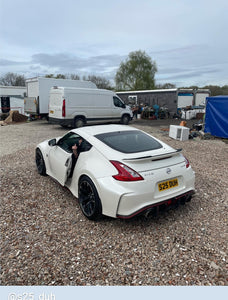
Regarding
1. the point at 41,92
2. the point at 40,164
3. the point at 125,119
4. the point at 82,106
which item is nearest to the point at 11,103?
the point at 41,92

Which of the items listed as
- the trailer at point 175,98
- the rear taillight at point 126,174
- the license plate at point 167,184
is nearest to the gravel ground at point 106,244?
the license plate at point 167,184

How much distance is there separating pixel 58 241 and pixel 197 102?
22.3m

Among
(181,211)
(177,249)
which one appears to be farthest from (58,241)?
(181,211)

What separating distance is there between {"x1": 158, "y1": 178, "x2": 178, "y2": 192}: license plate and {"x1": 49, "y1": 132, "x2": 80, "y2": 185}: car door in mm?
1492

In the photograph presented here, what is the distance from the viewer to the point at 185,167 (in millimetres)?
3242

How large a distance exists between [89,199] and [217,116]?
8.93 meters

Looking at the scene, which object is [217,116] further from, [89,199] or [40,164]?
[89,199]

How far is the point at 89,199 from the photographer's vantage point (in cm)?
317

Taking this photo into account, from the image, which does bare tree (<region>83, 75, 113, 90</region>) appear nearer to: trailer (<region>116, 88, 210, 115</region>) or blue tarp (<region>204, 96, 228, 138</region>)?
trailer (<region>116, 88, 210, 115</region>)

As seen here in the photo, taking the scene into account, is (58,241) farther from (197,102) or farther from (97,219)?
(197,102)

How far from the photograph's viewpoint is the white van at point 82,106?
11.7 meters

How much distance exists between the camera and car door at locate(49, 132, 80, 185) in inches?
143

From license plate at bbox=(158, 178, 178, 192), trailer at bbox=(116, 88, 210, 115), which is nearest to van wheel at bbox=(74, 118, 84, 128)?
license plate at bbox=(158, 178, 178, 192)

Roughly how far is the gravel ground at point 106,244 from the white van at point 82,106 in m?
8.13
